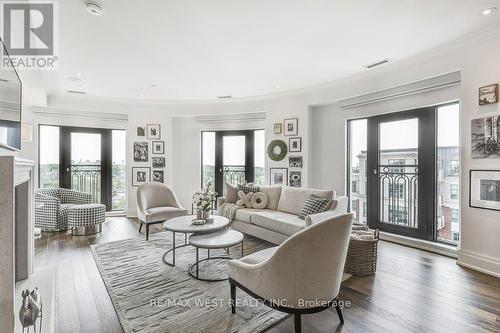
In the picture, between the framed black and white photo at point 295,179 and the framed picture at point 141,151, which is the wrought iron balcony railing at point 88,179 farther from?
the framed black and white photo at point 295,179

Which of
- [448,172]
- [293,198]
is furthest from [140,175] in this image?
[448,172]

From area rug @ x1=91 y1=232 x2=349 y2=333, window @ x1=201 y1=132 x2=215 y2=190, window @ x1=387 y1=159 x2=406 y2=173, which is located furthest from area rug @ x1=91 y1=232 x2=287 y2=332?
window @ x1=201 y1=132 x2=215 y2=190

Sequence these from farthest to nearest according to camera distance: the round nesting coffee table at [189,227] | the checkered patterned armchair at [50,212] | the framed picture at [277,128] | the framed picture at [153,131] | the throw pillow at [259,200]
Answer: the framed picture at [153,131] → the framed picture at [277,128] → the throw pillow at [259,200] → the checkered patterned armchair at [50,212] → the round nesting coffee table at [189,227]

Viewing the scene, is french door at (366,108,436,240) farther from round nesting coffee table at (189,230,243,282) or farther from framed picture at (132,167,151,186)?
framed picture at (132,167,151,186)

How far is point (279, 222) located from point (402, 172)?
2.29 meters

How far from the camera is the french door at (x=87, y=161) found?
570cm

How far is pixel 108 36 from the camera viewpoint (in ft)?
9.52

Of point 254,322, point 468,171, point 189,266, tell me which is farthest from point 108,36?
point 468,171

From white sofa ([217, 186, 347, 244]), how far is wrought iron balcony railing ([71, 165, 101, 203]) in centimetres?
327

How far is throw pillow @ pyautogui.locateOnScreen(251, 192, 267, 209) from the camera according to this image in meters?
4.55

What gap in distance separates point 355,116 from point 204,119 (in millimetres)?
3677

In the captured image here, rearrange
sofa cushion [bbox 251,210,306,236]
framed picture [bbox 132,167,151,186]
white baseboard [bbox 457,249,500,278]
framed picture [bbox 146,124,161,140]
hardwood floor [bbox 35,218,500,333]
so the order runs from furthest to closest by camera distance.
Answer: framed picture [bbox 146,124,161,140]
framed picture [bbox 132,167,151,186]
sofa cushion [bbox 251,210,306,236]
white baseboard [bbox 457,249,500,278]
hardwood floor [bbox 35,218,500,333]

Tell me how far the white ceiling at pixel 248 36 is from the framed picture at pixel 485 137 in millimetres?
1081

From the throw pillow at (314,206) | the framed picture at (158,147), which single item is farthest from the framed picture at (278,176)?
the framed picture at (158,147)
